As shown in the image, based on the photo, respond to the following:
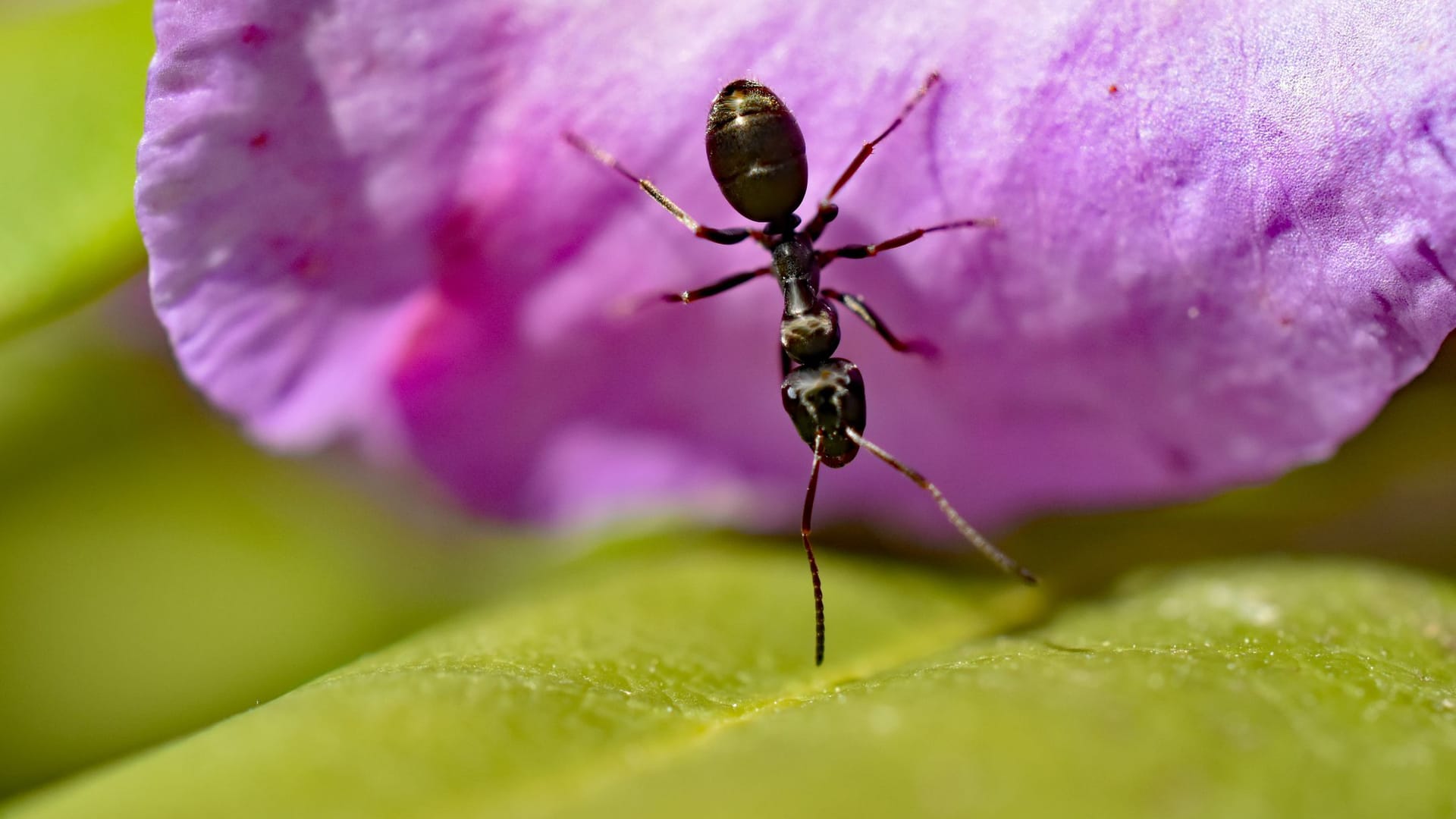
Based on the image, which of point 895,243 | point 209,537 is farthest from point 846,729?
point 209,537

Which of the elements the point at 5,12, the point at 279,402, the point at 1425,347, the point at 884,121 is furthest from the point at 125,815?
the point at 5,12

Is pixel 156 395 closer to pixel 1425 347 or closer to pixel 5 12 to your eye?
pixel 5 12

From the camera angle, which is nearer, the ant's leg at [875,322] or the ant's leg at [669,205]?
the ant's leg at [669,205]

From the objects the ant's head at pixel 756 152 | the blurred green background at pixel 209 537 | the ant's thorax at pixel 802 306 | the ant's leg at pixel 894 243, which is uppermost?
the ant's head at pixel 756 152

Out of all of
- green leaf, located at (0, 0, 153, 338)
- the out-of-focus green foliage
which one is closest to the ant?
green leaf, located at (0, 0, 153, 338)

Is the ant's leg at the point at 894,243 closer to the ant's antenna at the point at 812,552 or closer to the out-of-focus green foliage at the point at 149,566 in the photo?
the ant's antenna at the point at 812,552

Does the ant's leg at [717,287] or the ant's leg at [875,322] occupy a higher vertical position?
the ant's leg at [717,287]

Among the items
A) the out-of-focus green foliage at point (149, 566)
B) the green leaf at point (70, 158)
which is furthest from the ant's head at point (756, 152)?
the out-of-focus green foliage at point (149, 566)
